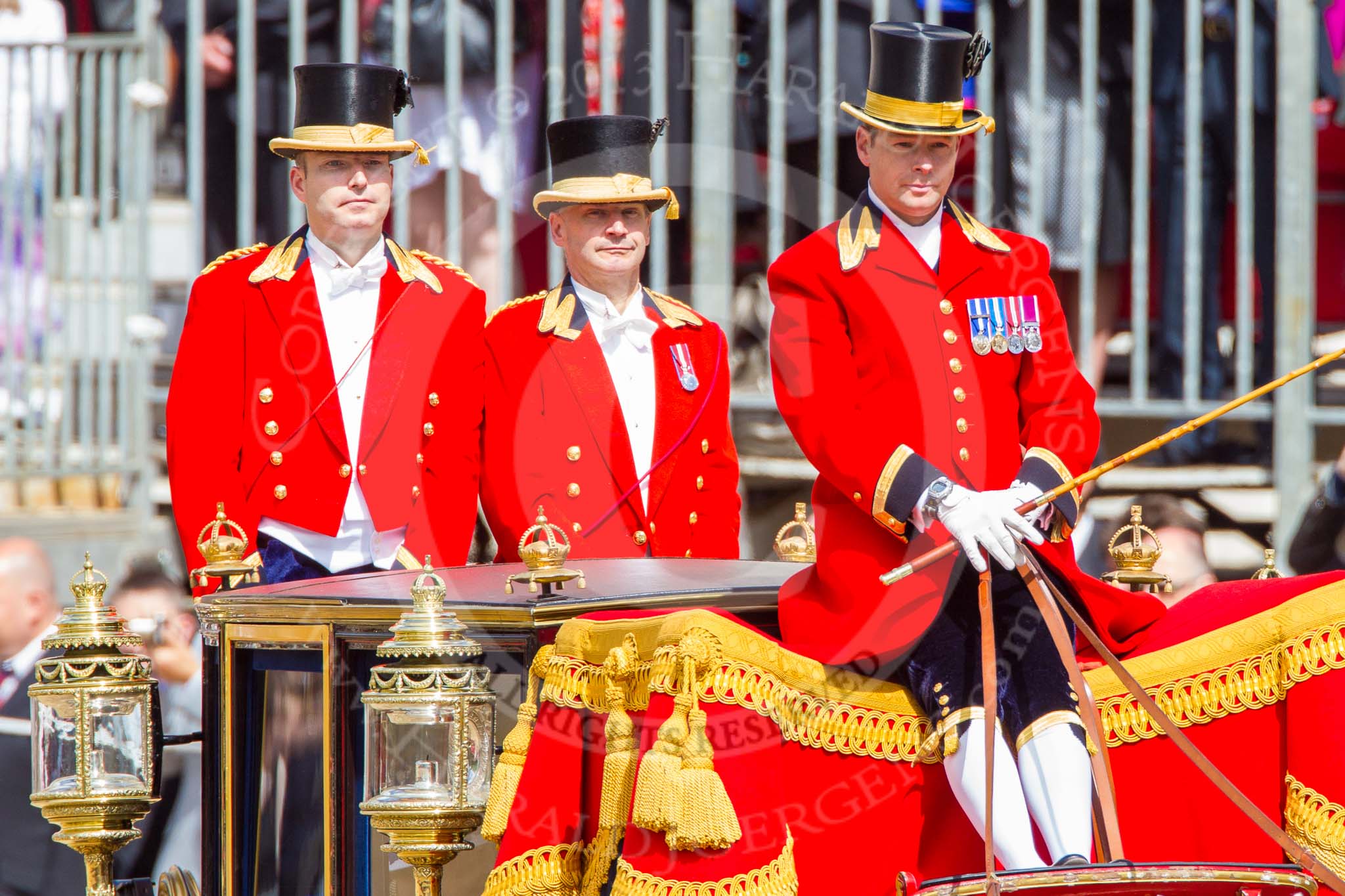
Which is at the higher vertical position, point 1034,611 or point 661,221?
Result: point 661,221

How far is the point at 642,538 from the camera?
4.34 metres

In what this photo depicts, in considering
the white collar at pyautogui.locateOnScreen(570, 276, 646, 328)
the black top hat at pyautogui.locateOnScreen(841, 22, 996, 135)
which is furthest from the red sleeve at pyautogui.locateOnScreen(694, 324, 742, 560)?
the black top hat at pyautogui.locateOnScreen(841, 22, 996, 135)

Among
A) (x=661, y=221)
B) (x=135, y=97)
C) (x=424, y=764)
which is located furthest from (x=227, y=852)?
(x=135, y=97)

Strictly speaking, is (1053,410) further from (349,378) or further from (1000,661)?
(349,378)

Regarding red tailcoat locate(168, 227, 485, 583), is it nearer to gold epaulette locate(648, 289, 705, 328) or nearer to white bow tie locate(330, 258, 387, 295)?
white bow tie locate(330, 258, 387, 295)

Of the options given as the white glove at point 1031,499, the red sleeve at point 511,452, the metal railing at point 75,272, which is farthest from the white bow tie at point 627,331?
the metal railing at point 75,272

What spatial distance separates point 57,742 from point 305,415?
85cm

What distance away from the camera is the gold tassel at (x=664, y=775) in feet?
9.70

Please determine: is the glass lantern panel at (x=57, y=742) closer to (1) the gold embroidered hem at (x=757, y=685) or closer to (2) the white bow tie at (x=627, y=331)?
(1) the gold embroidered hem at (x=757, y=685)

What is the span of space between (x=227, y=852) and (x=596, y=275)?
4.72 feet

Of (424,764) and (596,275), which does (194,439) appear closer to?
(596,275)

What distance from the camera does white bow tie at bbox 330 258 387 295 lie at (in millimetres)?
4320

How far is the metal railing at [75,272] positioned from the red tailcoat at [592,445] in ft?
7.06

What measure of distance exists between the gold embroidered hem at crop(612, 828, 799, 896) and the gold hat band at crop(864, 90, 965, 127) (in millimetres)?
1168
